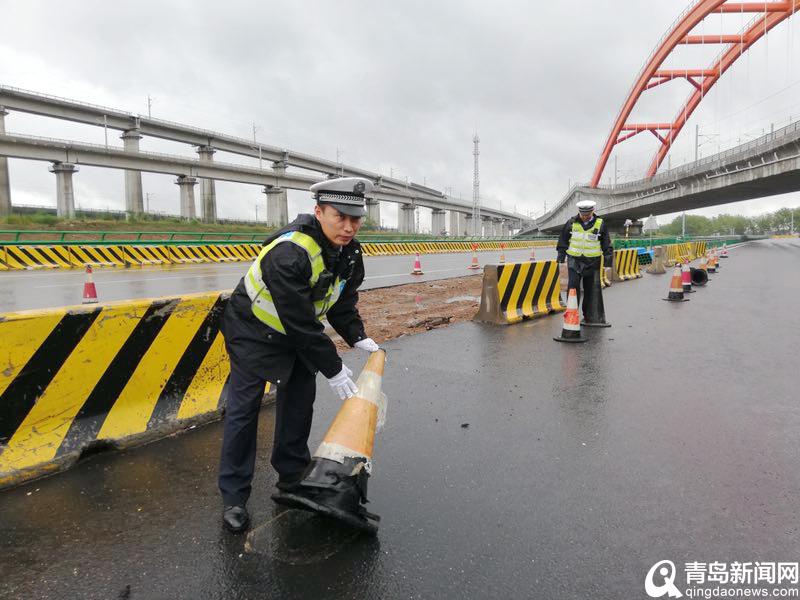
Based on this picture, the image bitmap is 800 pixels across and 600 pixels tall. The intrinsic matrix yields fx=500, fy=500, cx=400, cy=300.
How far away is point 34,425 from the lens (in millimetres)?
3062

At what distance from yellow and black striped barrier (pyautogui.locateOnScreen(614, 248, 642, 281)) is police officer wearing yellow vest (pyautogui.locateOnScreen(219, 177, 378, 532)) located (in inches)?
607

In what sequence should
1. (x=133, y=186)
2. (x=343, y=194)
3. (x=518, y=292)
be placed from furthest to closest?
(x=133, y=186), (x=518, y=292), (x=343, y=194)

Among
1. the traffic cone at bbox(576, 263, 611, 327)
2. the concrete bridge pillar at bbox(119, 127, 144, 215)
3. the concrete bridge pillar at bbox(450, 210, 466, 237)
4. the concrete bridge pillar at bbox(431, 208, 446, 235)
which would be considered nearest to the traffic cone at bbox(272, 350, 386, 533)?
the traffic cone at bbox(576, 263, 611, 327)

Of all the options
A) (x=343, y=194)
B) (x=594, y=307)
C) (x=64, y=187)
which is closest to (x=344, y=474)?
(x=343, y=194)

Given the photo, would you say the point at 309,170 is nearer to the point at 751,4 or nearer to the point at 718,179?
the point at 718,179

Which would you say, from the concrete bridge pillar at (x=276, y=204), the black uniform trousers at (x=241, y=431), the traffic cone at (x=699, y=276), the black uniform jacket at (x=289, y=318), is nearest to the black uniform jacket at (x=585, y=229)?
the black uniform jacket at (x=289, y=318)

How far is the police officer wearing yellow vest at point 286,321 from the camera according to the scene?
2.33 metres

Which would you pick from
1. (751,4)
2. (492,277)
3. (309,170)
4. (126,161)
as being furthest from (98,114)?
(751,4)

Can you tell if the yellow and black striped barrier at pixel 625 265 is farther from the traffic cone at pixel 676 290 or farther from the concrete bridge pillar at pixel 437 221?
the concrete bridge pillar at pixel 437 221

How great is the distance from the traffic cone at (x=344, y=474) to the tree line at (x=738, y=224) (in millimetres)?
182905

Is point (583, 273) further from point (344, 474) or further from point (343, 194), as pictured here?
point (344, 474)

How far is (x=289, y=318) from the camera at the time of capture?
90.5 inches

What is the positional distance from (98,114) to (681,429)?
6021 centimetres

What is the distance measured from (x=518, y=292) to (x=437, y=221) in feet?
279
